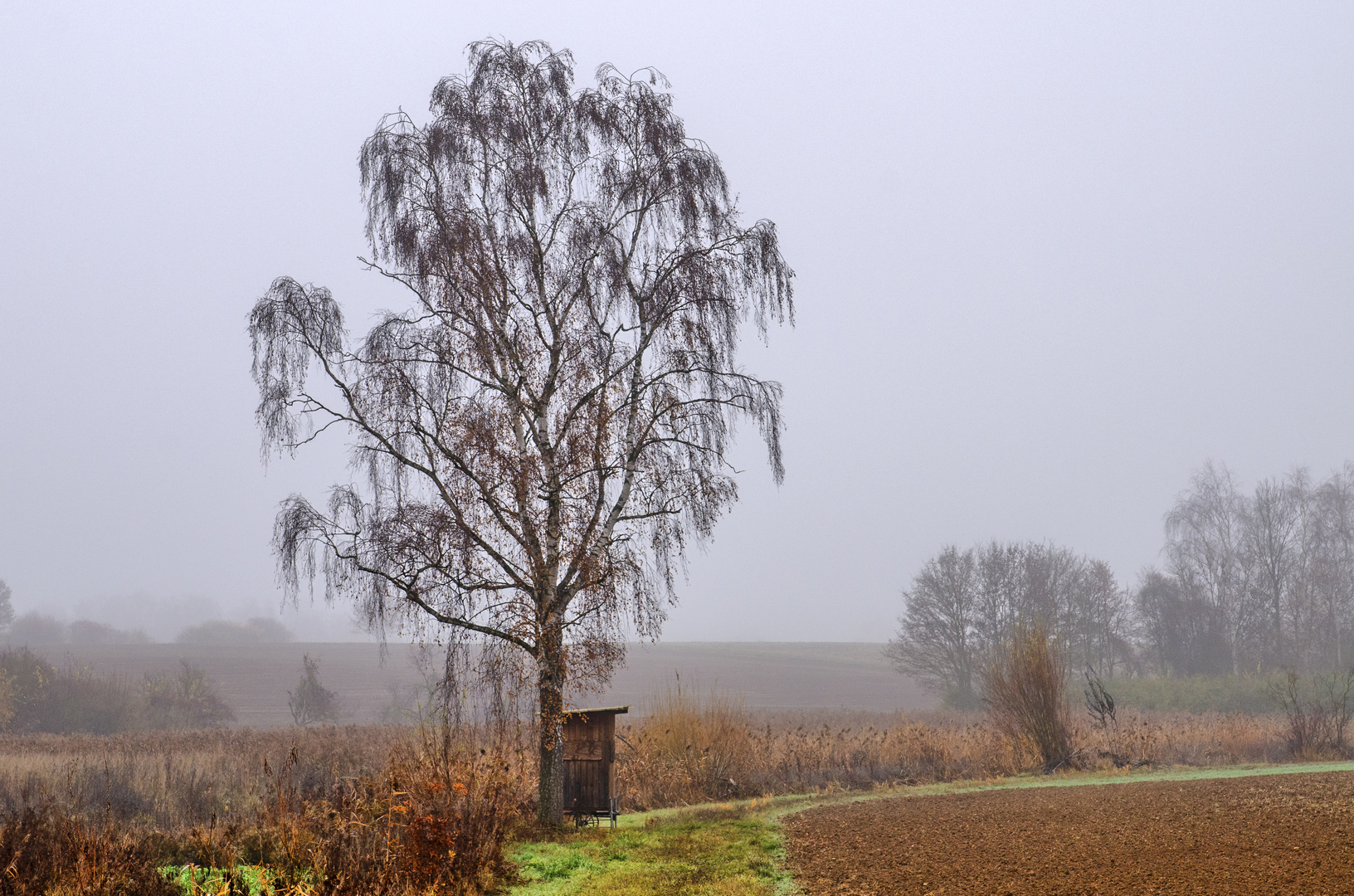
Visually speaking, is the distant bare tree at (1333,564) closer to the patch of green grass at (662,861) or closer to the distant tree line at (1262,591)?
the distant tree line at (1262,591)

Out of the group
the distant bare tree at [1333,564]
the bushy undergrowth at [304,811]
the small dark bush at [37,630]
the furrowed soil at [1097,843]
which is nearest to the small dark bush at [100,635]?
the small dark bush at [37,630]

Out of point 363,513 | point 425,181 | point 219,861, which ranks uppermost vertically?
point 425,181

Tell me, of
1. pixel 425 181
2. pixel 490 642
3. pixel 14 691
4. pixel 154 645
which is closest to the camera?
pixel 490 642

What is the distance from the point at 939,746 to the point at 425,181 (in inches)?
546

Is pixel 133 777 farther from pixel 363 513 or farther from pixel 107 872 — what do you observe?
pixel 107 872

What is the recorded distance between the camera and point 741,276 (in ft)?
38.4

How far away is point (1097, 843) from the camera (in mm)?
7488

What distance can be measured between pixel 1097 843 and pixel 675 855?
13.0 feet

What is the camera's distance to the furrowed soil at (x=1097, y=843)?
20.2 feet

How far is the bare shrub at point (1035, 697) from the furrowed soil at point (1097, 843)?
15.5 feet

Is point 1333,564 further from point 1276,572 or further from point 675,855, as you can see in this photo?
point 675,855

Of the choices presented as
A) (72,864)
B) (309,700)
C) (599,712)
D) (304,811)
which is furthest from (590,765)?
(309,700)

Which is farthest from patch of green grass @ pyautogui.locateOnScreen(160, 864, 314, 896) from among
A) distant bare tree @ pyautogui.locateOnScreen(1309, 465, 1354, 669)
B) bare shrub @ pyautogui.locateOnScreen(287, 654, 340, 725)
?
distant bare tree @ pyautogui.locateOnScreen(1309, 465, 1354, 669)

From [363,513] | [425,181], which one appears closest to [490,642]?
[363,513]
